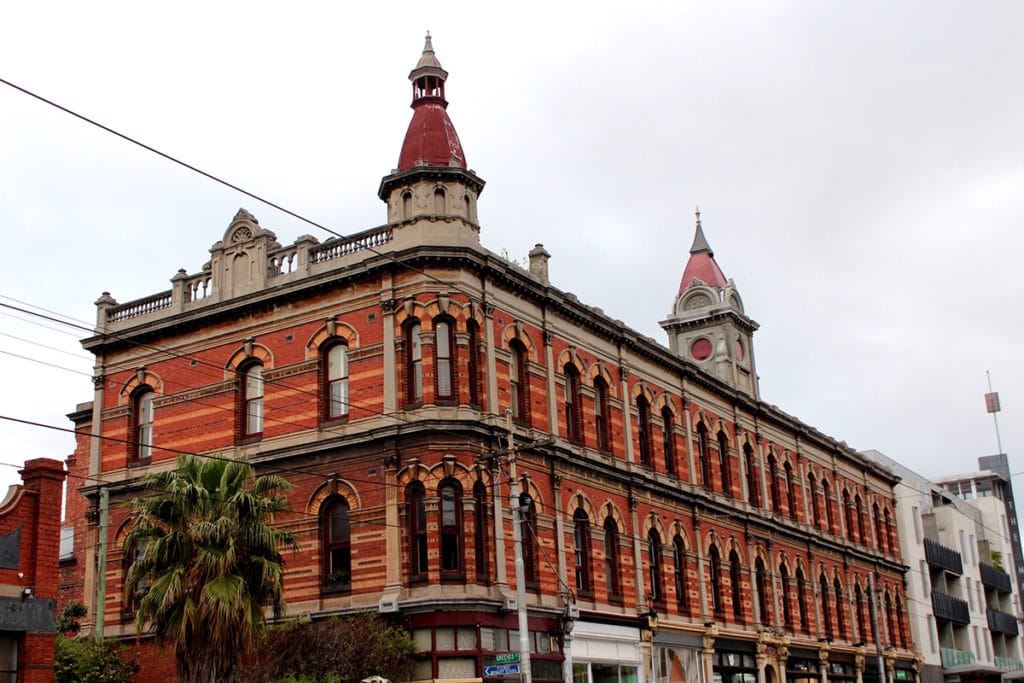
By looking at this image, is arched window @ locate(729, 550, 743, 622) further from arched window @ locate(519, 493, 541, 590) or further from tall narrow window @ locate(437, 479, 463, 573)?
tall narrow window @ locate(437, 479, 463, 573)

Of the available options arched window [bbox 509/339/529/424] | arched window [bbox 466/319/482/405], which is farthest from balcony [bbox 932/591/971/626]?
arched window [bbox 466/319/482/405]

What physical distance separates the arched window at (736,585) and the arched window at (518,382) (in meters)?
15.3

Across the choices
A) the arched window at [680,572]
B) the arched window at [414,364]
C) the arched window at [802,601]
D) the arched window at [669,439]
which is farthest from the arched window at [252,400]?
the arched window at [802,601]

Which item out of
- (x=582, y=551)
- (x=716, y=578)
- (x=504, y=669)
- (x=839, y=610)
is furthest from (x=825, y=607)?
(x=504, y=669)

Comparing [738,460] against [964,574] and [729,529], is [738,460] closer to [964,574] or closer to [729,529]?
[729,529]

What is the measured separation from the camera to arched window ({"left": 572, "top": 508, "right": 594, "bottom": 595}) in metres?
39.3

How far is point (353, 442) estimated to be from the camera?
35844 millimetres

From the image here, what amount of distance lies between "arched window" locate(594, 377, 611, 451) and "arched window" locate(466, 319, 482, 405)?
7.33m

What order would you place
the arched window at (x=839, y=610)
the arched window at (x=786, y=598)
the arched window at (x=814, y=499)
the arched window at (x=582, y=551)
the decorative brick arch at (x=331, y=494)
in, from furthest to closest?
the arched window at (x=814, y=499)
the arched window at (x=839, y=610)
the arched window at (x=786, y=598)
the arched window at (x=582, y=551)
the decorative brick arch at (x=331, y=494)

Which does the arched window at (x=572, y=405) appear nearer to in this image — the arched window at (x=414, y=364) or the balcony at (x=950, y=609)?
the arched window at (x=414, y=364)

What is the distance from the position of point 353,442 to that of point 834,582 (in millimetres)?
32255

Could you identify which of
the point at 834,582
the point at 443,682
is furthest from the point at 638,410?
the point at 834,582

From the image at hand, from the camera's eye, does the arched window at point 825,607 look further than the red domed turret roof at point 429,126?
Yes

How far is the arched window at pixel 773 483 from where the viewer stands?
55469 millimetres
